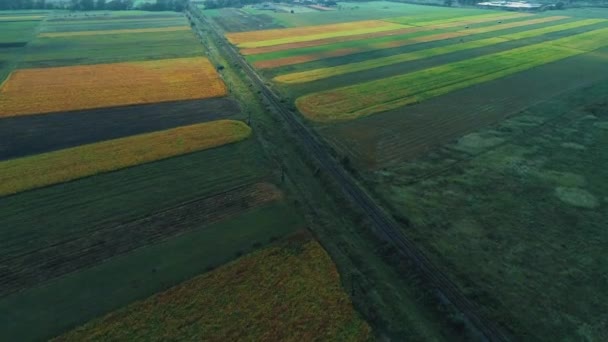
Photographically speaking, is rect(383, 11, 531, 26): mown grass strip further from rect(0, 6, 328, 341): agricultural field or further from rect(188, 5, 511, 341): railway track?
rect(188, 5, 511, 341): railway track

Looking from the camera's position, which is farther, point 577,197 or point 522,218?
point 577,197

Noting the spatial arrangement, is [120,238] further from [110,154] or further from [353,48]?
[353,48]

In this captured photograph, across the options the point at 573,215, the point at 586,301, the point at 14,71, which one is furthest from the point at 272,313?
the point at 14,71

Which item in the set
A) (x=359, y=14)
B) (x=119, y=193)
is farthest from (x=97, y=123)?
(x=359, y=14)

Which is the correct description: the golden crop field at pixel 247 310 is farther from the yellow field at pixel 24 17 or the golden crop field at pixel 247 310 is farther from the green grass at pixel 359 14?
the yellow field at pixel 24 17

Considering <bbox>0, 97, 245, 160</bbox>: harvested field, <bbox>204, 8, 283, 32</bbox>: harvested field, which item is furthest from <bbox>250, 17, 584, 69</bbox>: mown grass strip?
<bbox>204, 8, 283, 32</bbox>: harvested field

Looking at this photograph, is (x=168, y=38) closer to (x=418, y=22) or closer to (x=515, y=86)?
(x=418, y=22)
